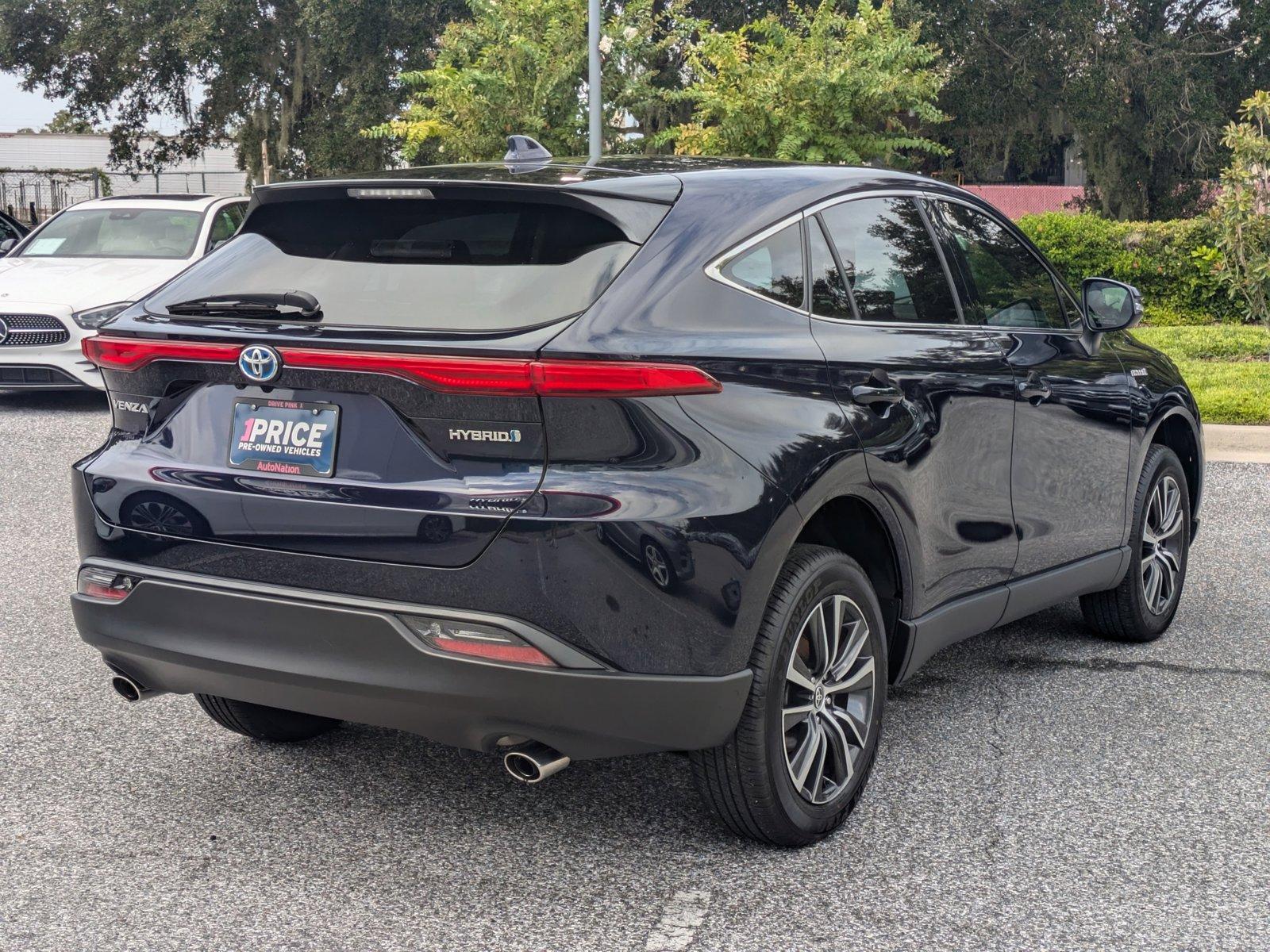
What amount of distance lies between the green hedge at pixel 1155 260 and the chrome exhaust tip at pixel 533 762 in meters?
15.9

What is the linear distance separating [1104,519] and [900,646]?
1.47 meters

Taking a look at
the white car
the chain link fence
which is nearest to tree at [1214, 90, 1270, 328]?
the white car

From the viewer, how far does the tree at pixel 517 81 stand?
2155 cm

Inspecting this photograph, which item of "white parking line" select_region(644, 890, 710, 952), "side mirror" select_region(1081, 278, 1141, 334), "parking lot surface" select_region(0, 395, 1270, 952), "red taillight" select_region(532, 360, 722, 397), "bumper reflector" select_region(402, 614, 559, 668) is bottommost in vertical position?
"parking lot surface" select_region(0, 395, 1270, 952)

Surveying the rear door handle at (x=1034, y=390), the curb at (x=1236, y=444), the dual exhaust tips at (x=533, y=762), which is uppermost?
the rear door handle at (x=1034, y=390)

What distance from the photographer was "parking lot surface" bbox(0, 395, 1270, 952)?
328 cm

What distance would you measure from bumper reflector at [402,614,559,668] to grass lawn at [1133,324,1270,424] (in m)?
8.81

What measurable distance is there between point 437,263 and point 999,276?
217 centimetres

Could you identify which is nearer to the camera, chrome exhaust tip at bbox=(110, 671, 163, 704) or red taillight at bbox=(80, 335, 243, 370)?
red taillight at bbox=(80, 335, 243, 370)

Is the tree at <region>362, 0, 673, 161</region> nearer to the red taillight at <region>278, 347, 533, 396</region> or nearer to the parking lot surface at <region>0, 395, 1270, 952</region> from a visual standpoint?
the parking lot surface at <region>0, 395, 1270, 952</region>

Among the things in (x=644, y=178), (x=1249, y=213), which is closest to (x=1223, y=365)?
(x=1249, y=213)

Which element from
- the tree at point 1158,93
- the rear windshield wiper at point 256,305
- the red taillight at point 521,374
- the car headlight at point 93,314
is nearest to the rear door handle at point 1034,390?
the red taillight at point 521,374

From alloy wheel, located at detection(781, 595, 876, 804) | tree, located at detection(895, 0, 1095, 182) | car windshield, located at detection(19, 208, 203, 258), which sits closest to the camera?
alloy wheel, located at detection(781, 595, 876, 804)

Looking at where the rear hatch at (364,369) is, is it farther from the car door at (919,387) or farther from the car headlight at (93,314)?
the car headlight at (93,314)
